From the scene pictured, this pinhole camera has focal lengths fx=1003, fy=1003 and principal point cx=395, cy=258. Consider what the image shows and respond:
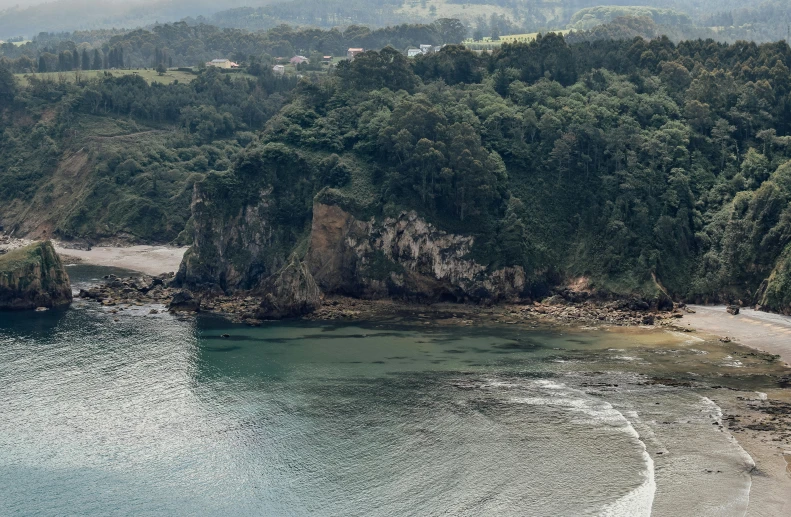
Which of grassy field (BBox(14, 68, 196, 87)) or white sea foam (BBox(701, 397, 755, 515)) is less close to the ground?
grassy field (BBox(14, 68, 196, 87))

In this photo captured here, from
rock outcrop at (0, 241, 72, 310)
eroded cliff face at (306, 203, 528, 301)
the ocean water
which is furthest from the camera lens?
rock outcrop at (0, 241, 72, 310)

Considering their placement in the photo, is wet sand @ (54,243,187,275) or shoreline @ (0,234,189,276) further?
shoreline @ (0,234,189,276)

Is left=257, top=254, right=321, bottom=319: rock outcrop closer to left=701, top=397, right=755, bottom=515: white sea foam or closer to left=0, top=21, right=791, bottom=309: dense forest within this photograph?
left=0, top=21, right=791, bottom=309: dense forest

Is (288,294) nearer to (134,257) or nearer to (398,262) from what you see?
(398,262)

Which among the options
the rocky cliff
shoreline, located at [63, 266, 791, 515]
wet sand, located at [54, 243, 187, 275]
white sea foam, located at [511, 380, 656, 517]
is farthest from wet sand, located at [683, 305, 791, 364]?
wet sand, located at [54, 243, 187, 275]

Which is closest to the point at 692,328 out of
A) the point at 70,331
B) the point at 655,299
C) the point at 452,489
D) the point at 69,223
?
the point at 655,299

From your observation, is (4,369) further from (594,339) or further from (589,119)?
(589,119)
